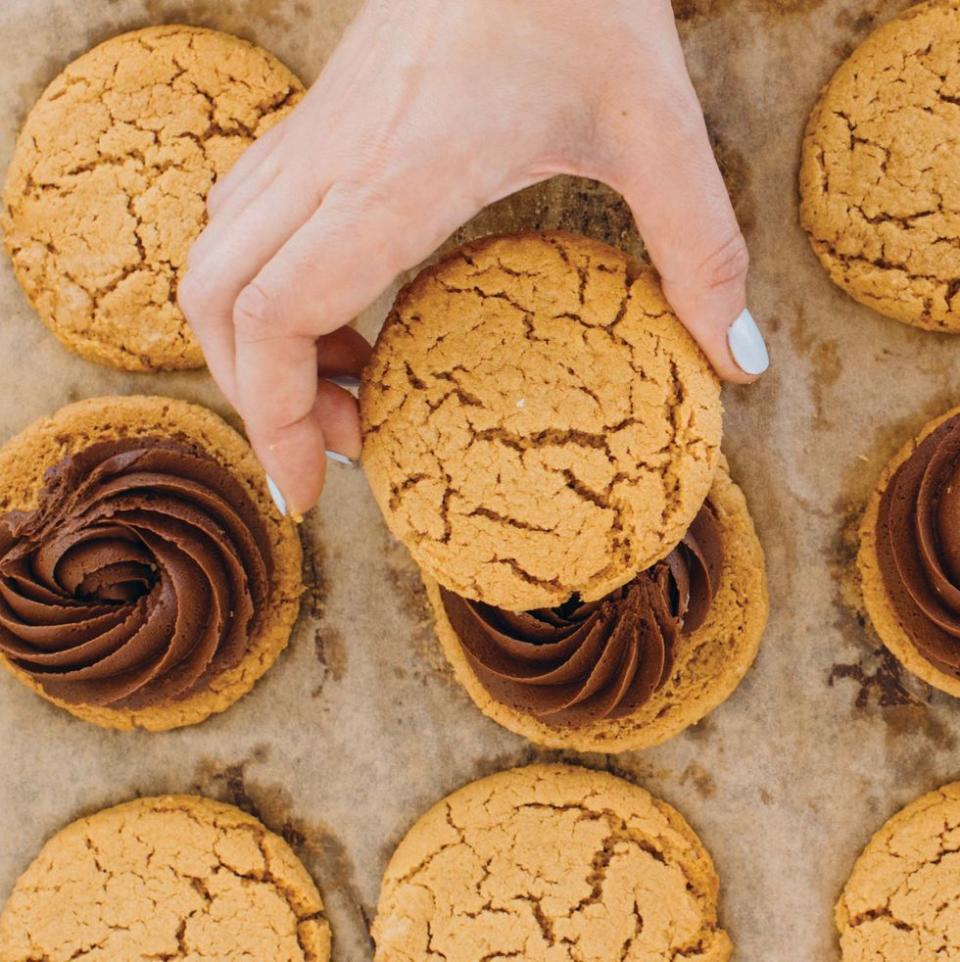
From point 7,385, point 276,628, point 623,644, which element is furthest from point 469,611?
point 7,385

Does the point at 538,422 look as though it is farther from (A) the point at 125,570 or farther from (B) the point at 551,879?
(B) the point at 551,879

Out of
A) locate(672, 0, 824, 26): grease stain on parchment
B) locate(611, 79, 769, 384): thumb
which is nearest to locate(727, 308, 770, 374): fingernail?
locate(611, 79, 769, 384): thumb

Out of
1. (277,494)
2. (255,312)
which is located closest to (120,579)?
(277,494)

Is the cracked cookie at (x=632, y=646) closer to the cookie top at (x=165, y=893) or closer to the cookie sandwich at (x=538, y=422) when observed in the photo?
the cookie sandwich at (x=538, y=422)

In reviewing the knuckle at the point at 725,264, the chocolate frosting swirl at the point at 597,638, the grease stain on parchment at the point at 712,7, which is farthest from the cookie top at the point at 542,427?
the grease stain on parchment at the point at 712,7

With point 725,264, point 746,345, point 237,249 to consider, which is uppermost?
point 237,249

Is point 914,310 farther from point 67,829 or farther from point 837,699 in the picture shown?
point 67,829
